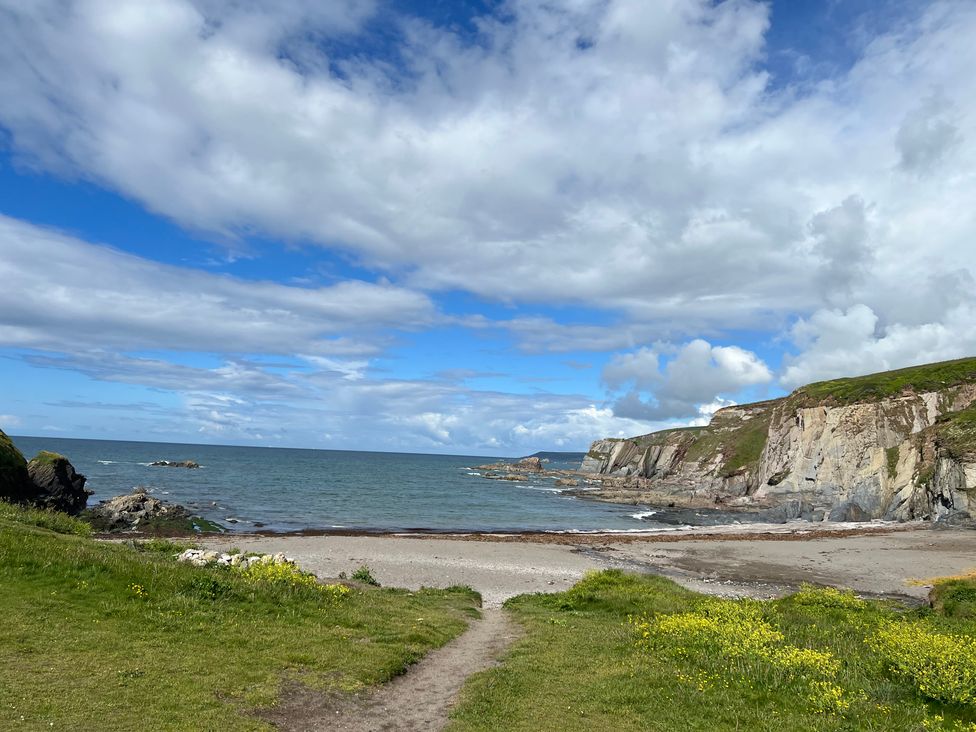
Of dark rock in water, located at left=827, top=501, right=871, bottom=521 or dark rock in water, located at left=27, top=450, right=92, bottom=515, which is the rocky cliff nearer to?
dark rock in water, located at left=827, top=501, right=871, bottom=521

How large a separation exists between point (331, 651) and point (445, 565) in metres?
26.7

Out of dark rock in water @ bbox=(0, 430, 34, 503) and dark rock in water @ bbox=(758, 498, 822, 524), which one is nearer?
dark rock in water @ bbox=(0, 430, 34, 503)

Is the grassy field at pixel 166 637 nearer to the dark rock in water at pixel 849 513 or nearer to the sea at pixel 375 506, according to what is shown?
the sea at pixel 375 506

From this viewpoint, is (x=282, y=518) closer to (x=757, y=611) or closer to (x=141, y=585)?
(x=141, y=585)

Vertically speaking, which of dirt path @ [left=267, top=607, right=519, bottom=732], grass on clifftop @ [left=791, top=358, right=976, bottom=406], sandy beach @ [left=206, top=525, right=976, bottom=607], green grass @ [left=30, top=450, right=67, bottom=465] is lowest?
sandy beach @ [left=206, top=525, right=976, bottom=607]

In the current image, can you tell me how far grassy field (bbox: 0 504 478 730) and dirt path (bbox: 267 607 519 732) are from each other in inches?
18.8

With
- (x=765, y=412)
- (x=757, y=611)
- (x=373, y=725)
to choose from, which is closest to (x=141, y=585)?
(x=373, y=725)

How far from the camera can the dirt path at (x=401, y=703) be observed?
11.5 meters

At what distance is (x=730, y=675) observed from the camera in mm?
13680

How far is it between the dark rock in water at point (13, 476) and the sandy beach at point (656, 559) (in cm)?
1649

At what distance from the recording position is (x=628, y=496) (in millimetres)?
121125

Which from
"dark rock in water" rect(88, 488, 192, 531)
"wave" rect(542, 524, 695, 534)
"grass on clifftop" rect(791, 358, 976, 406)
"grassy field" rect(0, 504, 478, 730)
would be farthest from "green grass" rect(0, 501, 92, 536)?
"grass on clifftop" rect(791, 358, 976, 406)

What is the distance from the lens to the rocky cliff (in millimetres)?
75188

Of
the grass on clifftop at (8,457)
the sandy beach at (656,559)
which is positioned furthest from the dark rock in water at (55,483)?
the sandy beach at (656,559)
